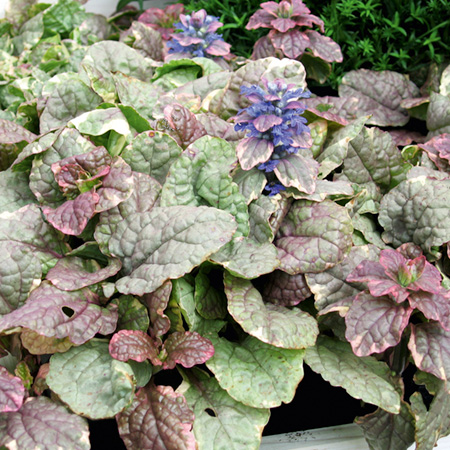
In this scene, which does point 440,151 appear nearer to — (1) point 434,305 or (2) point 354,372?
(1) point 434,305

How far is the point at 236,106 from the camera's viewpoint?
5.41ft

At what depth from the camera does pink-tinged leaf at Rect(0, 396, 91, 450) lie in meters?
1.04

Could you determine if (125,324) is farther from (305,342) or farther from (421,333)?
(421,333)

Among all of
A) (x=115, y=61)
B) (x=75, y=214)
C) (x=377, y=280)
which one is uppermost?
(x=115, y=61)

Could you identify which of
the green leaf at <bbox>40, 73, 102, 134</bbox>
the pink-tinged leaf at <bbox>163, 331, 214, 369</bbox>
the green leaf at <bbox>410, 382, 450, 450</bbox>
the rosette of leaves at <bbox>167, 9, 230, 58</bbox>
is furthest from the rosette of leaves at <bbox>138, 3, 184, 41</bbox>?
the green leaf at <bbox>410, 382, 450, 450</bbox>

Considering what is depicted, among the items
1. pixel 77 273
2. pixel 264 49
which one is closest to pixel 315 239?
pixel 77 273

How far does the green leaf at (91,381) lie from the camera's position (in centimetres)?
110

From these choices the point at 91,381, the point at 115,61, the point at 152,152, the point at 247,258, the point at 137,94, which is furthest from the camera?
the point at 115,61

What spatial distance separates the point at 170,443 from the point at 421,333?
0.64m

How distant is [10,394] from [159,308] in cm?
35

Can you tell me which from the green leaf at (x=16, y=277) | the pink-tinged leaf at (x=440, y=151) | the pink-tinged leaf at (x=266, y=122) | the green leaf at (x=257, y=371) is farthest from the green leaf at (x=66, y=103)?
the pink-tinged leaf at (x=440, y=151)

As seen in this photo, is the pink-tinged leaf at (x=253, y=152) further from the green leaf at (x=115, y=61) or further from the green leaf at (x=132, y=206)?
the green leaf at (x=115, y=61)

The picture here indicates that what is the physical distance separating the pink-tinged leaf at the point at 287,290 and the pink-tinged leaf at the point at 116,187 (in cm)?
44

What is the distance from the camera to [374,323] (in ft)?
3.99
